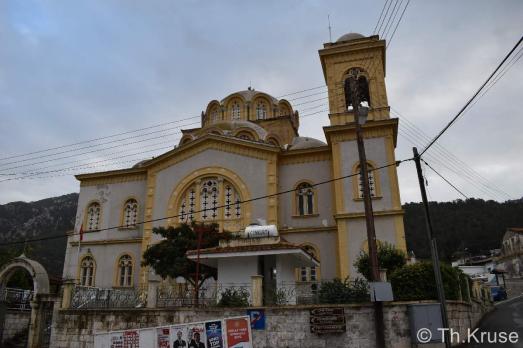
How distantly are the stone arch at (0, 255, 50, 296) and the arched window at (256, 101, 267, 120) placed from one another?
63.6 feet

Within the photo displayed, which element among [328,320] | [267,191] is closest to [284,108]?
[267,191]

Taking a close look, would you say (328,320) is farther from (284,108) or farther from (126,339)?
(284,108)

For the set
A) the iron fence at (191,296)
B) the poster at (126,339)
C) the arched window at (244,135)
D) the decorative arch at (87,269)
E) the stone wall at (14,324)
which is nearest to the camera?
the poster at (126,339)

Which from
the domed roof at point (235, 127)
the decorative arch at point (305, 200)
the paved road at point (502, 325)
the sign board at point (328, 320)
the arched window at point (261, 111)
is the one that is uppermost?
the arched window at point (261, 111)

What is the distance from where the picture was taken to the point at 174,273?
17859mm

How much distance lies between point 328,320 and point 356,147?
12.3 m

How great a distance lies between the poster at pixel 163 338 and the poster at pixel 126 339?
2.01 feet

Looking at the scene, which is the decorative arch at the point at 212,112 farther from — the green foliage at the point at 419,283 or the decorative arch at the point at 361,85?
the green foliage at the point at 419,283

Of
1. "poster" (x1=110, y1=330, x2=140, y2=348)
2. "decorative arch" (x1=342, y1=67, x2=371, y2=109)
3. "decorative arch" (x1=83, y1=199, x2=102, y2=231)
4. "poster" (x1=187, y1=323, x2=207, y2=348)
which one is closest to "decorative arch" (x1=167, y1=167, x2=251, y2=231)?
"decorative arch" (x1=83, y1=199, x2=102, y2=231)

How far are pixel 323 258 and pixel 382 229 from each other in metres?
3.44

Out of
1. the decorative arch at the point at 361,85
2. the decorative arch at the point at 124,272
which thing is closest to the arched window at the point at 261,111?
the decorative arch at the point at 361,85

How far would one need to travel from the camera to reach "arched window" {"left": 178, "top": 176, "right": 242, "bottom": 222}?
79.9 feet

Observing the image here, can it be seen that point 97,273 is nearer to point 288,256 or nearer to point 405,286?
point 288,256

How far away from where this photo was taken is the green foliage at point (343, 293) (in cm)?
1264
